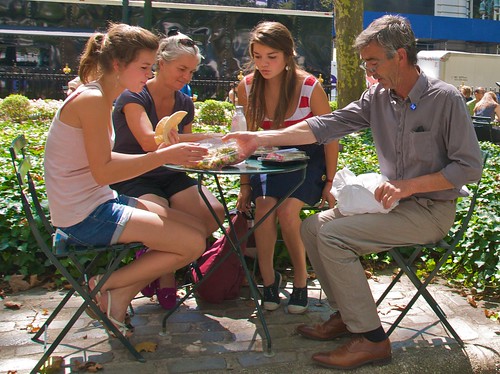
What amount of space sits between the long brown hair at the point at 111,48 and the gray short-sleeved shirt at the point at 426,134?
126 cm

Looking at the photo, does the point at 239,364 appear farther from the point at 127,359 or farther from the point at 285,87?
the point at 285,87

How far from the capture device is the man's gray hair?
2.97m

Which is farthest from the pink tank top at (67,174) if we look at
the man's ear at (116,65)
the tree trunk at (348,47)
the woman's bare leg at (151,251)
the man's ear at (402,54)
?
the tree trunk at (348,47)

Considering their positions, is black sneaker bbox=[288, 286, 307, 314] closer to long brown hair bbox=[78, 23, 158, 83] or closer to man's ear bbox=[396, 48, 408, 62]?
man's ear bbox=[396, 48, 408, 62]

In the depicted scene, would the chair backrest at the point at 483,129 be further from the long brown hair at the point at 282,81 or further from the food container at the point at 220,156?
the food container at the point at 220,156

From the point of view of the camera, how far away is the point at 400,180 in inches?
119

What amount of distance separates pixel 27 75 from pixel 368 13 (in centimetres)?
2192

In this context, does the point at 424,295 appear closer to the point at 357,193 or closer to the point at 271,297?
the point at 357,193

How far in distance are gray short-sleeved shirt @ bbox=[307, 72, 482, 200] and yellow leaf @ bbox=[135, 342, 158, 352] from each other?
1.53m

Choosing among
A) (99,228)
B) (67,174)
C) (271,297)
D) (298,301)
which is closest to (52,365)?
(99,228)

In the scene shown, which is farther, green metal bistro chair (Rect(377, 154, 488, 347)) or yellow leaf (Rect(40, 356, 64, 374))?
green metal bistro chair (Rect(377, 154, 488, 347))

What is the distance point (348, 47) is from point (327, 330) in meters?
8.97

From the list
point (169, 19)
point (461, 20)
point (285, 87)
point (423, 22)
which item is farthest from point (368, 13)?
point (285, 87)

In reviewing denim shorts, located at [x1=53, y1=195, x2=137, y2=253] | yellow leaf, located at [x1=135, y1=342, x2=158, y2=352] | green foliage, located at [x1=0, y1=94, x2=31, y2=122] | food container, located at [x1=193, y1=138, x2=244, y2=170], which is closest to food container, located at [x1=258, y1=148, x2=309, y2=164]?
food container, located at [x1=193, y1=138, x2=244, y2=170]
